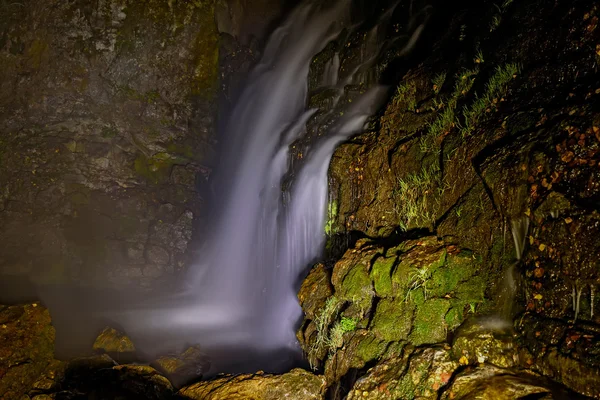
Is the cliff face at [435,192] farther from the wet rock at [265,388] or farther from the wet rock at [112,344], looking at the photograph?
the wet rock at [112,344]

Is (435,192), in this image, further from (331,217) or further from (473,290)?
(331,217)

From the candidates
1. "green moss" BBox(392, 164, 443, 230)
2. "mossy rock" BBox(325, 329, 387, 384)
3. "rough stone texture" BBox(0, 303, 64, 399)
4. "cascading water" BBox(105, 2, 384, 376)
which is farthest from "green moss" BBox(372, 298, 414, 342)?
"rough stone texture" BBox(0, 303, 64, 399)

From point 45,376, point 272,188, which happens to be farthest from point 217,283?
point 45,376

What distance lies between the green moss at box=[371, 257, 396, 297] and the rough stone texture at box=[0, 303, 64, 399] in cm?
522

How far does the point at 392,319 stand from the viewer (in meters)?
3.55

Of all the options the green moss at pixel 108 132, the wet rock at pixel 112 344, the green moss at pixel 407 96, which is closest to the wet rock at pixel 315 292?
the green moss at pixel 407 96

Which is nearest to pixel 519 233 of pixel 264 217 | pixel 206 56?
pixel 264 217

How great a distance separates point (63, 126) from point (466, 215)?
13147 mm

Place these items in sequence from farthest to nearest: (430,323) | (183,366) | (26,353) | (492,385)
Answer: (183,366) < (26,353) < (430,323) < (492,385)

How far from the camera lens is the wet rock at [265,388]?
12.7 feet

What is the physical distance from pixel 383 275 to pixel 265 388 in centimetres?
212

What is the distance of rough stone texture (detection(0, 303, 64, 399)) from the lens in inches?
177

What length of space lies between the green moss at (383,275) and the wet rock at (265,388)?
1.50 metres

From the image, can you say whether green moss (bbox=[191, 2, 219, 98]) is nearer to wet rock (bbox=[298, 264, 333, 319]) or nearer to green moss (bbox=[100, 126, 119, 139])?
green moss (bbox=[100, 126, 119, 139])
